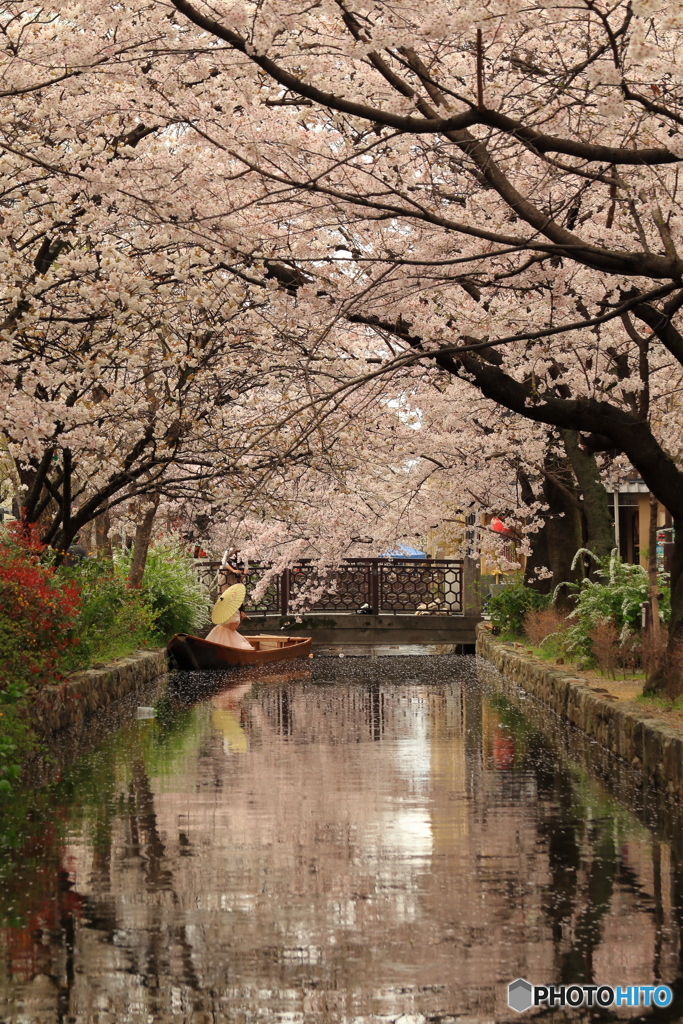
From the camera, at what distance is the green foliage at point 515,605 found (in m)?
28.9

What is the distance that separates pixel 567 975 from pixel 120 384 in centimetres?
1637

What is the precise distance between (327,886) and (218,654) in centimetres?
2123

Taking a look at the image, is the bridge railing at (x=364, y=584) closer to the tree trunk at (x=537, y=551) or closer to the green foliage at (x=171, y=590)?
the green foliage at (x=171, y=590)

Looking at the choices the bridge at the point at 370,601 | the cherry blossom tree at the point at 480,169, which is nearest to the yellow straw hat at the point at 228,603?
the bridge at the point at 370,601

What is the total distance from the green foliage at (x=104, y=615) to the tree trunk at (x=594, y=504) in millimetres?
8174

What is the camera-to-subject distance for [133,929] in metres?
7.28

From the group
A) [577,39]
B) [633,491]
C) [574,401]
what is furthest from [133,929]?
[633,491]

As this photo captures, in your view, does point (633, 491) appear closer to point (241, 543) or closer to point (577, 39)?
point (241, 543)

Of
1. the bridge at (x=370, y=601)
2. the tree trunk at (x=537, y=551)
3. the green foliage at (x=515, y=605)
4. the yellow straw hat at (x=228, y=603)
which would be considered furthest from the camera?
the bridge at (x=370, y=601)

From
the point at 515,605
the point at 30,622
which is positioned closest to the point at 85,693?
the point at 30,622

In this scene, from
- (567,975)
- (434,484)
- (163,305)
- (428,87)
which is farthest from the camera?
(434,484)

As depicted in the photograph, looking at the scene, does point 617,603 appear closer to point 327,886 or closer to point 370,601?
point 327,886

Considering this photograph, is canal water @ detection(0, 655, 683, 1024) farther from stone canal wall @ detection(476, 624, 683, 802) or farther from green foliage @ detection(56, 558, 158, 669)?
green foliage @ detection(56, 558, 158, 669)

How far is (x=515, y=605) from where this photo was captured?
29984mm
